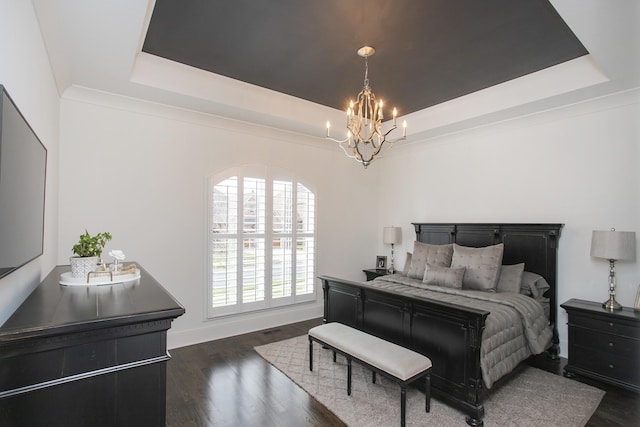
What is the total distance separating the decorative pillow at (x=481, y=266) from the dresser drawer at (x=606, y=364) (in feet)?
2.92

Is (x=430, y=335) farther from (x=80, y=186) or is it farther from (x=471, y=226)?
(x=80, y=186)

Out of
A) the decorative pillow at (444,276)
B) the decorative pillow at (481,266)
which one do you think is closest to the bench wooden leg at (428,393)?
the decorative pillow at (444,276)

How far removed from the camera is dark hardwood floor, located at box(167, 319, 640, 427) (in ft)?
7.93

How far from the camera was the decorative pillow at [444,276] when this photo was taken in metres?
3.64

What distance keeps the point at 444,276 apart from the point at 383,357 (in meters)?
1.62

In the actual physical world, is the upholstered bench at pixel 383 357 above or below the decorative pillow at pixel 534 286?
below

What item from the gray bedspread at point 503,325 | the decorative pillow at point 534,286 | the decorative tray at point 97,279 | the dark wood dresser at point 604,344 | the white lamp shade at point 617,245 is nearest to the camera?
the decorative tray at point 97,279

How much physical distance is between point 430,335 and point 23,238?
2.83 m

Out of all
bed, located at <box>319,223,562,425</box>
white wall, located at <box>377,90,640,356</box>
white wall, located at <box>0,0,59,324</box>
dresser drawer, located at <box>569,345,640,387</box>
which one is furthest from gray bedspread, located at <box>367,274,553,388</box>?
white wall, located at <box>0,0,59,324</box>

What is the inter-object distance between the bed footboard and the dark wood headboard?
187cm

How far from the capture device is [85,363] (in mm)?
1294

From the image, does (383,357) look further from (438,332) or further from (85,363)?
(85,363)

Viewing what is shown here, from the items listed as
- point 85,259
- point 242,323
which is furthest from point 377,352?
point 242,323

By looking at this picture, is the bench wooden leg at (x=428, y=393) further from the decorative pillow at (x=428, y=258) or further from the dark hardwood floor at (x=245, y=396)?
the decorative pillow at (x=428, y=258)
